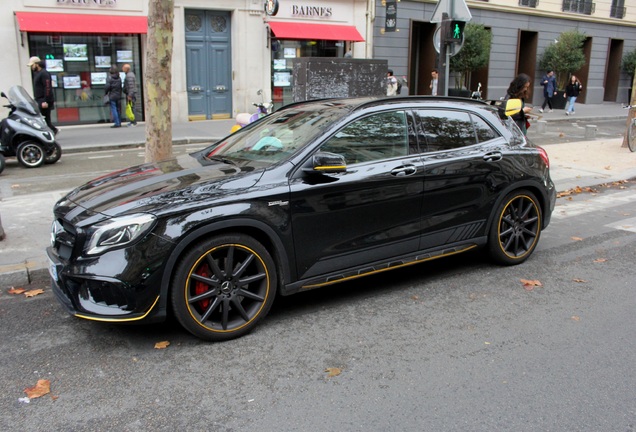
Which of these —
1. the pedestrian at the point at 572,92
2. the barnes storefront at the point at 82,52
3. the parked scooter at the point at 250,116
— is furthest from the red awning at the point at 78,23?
the pedestrian at the point at 572,92

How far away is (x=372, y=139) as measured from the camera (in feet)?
15.8

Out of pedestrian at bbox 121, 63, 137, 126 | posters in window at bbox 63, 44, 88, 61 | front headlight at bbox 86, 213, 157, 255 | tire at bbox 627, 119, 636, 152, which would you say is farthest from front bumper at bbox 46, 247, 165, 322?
posters in window at bbox 63, 44, 88, 61

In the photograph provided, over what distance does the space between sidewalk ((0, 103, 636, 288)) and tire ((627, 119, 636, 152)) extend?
0.17 meters

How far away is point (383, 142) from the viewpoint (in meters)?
4.86

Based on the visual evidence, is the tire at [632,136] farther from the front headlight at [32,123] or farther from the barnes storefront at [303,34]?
the front headlight at [32,123]

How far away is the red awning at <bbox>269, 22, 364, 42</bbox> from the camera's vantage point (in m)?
20.3

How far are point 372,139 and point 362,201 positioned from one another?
577 mm

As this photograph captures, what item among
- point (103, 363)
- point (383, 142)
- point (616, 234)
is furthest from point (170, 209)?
point (616, 234)

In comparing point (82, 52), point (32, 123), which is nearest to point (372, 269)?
point (32, 123)

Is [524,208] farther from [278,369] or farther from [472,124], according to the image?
[278,369]

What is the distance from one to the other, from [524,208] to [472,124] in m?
1.04

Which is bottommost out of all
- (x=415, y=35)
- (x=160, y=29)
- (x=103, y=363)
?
(x=103, y=363)

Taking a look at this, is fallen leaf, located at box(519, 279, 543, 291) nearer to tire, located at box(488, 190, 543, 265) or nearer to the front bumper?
tire, located at box(488, 190, 543, 265)

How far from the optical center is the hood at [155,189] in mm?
3906
